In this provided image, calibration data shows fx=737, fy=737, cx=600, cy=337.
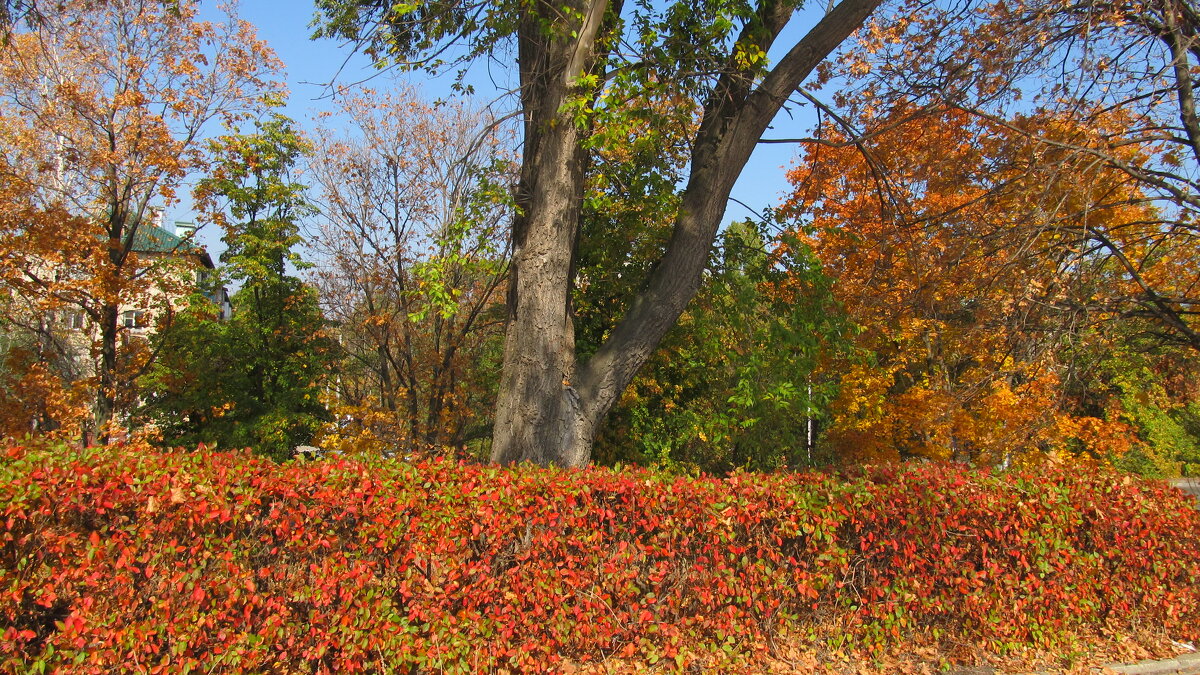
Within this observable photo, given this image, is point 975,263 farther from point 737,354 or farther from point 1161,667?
point 1161,667

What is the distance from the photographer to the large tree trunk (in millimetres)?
6637

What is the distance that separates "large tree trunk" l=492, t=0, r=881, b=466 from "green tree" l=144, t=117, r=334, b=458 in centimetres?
1213

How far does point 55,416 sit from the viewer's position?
14.8 m

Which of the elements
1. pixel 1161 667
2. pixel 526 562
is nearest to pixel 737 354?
pixel 1161 667

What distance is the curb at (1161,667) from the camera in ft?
18.4

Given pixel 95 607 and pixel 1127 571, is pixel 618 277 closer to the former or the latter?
pixel 1127 571

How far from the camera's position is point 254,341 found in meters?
18.0

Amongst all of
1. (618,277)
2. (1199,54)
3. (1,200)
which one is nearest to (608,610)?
(618,277)

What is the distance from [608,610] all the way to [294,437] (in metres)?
15.4

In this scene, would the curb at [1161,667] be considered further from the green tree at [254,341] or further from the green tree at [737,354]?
the green tree at [254,341]

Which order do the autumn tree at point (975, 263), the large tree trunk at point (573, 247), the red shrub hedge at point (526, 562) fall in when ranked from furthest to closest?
1. the autumn tree at point (975, 263)
2. the large tree trunk at point (573, 247)
3. the red shrub hedge at point (526, 562)

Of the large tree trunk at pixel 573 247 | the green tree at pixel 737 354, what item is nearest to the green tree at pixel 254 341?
the green tree at pixel 737 354

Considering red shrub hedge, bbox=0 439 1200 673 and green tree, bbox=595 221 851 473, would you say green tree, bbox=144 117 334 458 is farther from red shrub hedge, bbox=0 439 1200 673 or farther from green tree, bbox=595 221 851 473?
red shrub hedge, bbox=0 439 1200 673

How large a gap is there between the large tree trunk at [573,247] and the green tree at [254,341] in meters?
12.1
